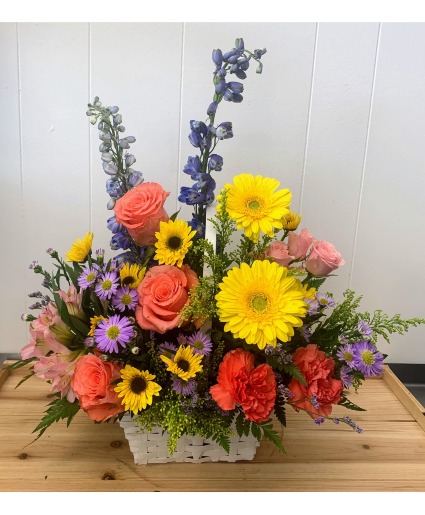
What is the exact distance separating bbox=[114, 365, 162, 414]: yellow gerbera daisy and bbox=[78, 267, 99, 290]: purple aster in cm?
13

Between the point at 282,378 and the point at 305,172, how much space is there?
0.44 m

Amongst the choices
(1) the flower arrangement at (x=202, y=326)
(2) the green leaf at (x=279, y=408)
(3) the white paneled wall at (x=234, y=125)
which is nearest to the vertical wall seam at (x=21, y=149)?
(3) the white paneled wall at (x=234, y=125)

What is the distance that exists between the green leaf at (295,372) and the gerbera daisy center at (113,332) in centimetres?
22

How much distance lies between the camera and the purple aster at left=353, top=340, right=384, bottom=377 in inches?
27.2

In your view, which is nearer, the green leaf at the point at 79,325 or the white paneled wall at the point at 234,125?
the green leaf at the point at 79,325

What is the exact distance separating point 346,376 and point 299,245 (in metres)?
0.19

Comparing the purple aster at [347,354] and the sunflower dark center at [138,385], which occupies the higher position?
the purple aster at [347,354]

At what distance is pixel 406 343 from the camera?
3.59 feet

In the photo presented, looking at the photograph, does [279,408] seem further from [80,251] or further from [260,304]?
[80,251]

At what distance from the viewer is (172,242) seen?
70cm

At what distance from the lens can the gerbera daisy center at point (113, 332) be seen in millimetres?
661

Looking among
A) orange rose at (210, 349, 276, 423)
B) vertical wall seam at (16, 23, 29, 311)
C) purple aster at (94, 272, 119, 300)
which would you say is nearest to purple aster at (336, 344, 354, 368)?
orange rose at (210, 349, 276, 423)

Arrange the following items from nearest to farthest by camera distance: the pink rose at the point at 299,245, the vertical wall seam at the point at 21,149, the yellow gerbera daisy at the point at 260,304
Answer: the yellow gerbera daisy at the point at 260,304, the pink rose at the point at 299,245, the vertical wall seam at the point at 21,149

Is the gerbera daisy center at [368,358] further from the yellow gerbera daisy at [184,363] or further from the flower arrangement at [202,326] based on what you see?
the yellow gerbera daisy at [184,363]
